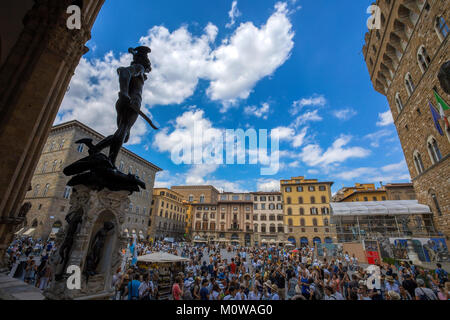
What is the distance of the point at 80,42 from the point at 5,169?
5046 mm

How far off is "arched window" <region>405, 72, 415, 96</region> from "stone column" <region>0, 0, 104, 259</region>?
72.3 feet

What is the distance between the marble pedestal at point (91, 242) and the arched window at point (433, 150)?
63.8ft

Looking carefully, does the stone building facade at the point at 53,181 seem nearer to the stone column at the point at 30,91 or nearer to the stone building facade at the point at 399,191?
the stone column at the point at 30,91

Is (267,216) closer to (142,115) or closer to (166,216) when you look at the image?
(166,216)

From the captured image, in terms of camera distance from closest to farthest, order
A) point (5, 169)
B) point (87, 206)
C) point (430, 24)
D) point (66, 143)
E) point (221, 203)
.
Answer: point (87, 206)
point (5, 169)
point (430, 24)
point (66, 143)
point (221, 203)

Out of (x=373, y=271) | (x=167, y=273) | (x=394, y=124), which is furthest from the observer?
(x=394, y=124)

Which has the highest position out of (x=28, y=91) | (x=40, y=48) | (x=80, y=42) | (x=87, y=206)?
(x=80, y=42)

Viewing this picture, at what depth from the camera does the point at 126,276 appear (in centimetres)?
711

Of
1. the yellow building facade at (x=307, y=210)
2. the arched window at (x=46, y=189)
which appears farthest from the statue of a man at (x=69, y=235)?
the yellow building facade at (x=307, y=210)

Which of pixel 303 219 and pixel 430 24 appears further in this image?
pixel 303 219

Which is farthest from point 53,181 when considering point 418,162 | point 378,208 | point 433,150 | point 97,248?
point 418,162

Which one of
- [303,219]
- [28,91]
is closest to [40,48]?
[28,91]

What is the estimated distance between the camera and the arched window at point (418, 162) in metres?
16.7
